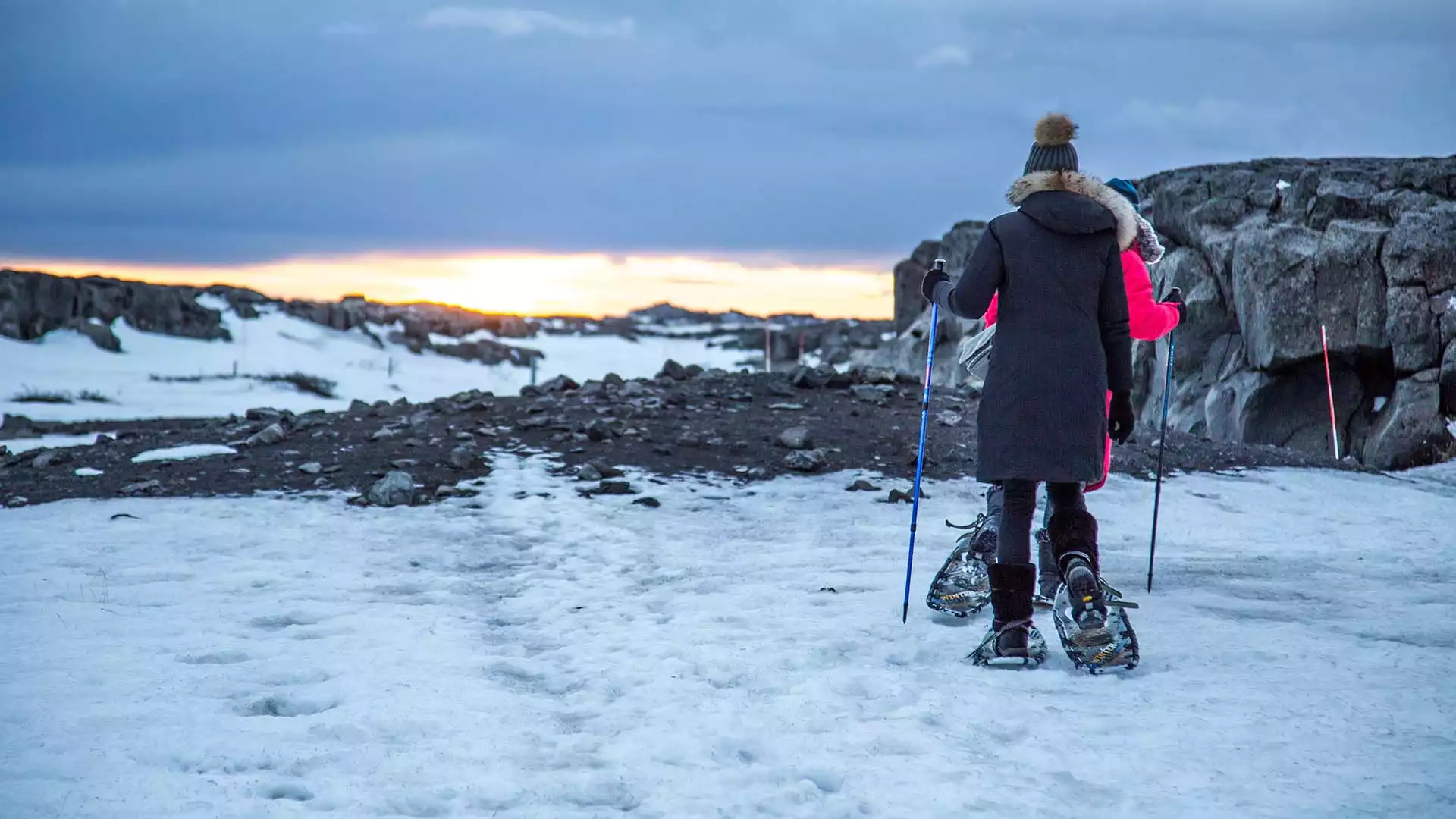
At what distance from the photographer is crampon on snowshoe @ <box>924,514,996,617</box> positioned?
572 centimetres

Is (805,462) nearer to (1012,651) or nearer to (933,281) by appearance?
(933,281)

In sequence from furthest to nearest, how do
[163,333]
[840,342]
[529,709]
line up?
[840,342], [163,333], [529,709]

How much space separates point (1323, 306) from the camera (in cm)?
1850

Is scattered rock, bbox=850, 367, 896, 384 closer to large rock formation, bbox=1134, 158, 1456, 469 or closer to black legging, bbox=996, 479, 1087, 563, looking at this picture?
large rock formation, bbox=1134, 158, 1456, 469

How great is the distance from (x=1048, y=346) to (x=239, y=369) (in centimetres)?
3831

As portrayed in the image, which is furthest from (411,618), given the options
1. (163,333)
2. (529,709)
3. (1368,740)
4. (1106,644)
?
(163,333)

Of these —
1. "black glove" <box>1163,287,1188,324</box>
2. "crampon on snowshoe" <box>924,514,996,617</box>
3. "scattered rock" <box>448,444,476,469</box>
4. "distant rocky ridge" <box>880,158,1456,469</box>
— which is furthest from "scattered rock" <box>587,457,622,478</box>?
"distant rocky ridge" <box>880,158,1456,469</box>

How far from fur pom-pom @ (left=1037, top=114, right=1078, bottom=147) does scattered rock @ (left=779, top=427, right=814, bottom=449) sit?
261 inches

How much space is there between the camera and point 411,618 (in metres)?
6.01

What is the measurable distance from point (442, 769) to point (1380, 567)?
661 centimetres

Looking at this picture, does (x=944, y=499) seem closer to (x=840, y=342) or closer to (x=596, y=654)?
(x=596, y=654)

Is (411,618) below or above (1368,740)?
below

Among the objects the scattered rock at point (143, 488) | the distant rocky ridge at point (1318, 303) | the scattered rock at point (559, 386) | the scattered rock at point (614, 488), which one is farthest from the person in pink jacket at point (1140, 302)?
the distant rocky ridge at point (1318, 303)

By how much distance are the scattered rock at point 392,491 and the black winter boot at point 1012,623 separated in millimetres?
5873
